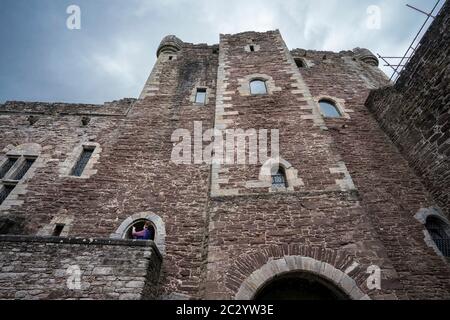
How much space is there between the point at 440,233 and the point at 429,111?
3.40 m

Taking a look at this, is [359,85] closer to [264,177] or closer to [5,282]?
[264,177]

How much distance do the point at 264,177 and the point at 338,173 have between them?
5.89 ft

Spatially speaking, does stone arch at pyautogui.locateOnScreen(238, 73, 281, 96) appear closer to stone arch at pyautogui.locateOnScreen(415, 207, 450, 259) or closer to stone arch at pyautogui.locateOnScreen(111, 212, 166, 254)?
stone arch at pyautogui.locateOnScreen(111, 212, 166, 254)

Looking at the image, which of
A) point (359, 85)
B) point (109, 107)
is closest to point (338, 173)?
point (359, 85)

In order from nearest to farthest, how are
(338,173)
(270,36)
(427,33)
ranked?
(338,173) < (427,33) < (270,36)

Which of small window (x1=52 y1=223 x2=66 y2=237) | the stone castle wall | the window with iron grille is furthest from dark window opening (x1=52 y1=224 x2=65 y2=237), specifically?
the window with iron grille

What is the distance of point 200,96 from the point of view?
11.3 meters

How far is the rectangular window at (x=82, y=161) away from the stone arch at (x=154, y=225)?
116 inches

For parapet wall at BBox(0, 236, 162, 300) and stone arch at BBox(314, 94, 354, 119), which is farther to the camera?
stone arch at BBox(314, 94, 354, 119)

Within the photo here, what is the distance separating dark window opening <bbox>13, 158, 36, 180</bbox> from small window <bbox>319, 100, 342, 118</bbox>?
1109 cm

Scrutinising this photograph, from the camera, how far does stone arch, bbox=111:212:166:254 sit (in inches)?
247

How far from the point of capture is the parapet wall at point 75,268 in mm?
4348

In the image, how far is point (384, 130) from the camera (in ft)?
30.5

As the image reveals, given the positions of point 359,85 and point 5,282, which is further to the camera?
point 359,85
